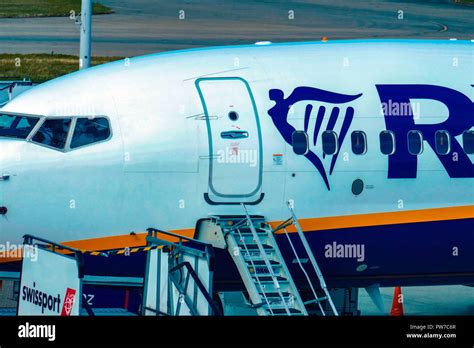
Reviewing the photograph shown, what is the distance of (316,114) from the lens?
69.2 ft

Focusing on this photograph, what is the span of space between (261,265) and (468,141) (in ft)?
15.8

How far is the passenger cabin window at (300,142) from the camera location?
68.4 ft

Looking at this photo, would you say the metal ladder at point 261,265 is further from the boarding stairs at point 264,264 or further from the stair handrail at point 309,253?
the stair handrail at point 309,253

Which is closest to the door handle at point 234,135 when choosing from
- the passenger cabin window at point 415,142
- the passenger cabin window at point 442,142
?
the passenger cabin window at point 415,142

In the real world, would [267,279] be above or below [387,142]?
below

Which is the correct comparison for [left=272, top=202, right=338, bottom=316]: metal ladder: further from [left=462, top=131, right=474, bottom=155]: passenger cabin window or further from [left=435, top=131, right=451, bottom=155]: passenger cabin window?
[left=462, top=131, right=474, bottom=155]: passenger cabin window

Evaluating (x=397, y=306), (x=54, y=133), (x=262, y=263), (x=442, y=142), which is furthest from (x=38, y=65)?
(x=262, y=263)

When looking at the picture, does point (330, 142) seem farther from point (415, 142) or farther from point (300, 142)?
point (415, 142)

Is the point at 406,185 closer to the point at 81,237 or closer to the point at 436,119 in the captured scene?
the point at 436,119

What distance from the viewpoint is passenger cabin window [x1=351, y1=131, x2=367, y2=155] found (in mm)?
21141

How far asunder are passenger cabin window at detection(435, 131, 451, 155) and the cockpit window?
738 cm

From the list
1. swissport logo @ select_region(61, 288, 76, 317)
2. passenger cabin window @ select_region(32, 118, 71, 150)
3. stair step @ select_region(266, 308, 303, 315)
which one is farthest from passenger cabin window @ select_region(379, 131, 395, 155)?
swissport logo @ select_region(61, 288, 76, 317)

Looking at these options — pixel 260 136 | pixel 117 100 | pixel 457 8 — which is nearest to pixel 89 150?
pixel 117 100

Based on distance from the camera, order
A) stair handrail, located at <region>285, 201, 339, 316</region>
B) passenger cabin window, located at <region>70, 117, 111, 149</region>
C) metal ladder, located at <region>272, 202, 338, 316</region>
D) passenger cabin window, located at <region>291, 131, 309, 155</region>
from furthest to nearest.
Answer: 1. passenger cabin window, located at <region>291, 131, 309, 155</region>
2. passenger cabin window, located at <region>70, 117, 111, 149</region>
3. metal ladder, located at <region>272, 202, 338, 316</region>
4. stair handrail, located at <region>285, 201, 339, 316</region>
